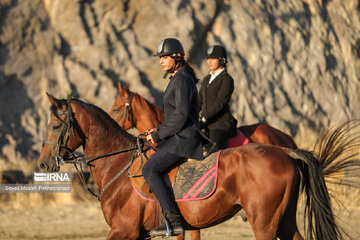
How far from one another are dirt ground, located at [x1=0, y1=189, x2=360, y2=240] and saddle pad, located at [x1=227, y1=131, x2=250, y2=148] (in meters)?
2.07

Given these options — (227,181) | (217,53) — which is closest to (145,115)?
(217,53)

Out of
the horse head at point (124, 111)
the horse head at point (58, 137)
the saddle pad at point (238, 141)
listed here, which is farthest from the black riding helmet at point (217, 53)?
the horse head at point (58, 137)

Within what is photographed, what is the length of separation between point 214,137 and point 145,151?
76.3 inches

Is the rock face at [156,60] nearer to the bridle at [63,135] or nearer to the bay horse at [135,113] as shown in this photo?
the bay horse at [135,113]

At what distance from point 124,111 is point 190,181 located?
3.45 m

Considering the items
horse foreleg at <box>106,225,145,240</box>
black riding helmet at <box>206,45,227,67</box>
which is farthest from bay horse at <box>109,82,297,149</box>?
horse foreleg at <box>106,225,145,240</box>

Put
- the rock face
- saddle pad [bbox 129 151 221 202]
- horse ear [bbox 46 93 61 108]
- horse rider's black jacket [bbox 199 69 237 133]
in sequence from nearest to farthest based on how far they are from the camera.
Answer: saddle pad [bbox 129 151 221 202] < horse ear [bbox 46 93 61 108] < horse rider's black jacket [bbox 199 69 237 133] < the rock face

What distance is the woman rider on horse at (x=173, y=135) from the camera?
181 inches

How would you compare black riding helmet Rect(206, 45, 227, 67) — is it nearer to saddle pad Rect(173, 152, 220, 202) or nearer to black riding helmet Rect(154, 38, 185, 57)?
black riding helmet Rect(154, 38, 185, 57)

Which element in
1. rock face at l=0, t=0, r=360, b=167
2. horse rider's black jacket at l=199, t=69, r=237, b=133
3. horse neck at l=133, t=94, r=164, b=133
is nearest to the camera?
horse rider's black jacket at l=199, t=69, r=237, b=133

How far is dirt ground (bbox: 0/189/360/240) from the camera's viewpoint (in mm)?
8609

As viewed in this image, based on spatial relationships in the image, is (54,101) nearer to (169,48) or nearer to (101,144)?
(101,144)

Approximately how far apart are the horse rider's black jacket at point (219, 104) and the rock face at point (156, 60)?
455cm

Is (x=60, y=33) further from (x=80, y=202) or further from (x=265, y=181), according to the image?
(x=265, y=181)
